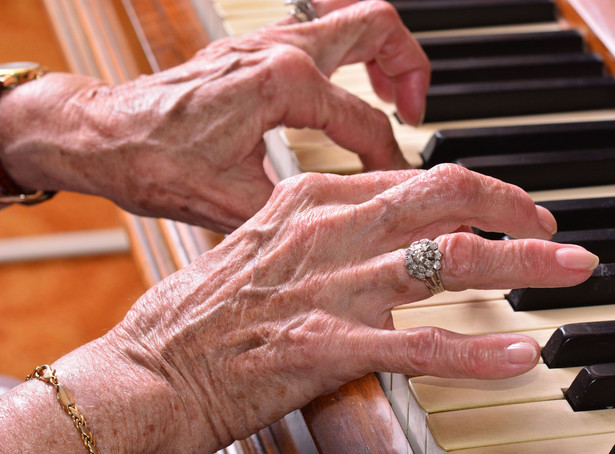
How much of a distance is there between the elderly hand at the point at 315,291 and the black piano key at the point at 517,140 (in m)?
0.23

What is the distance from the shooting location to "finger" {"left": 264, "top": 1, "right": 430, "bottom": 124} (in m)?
1.24

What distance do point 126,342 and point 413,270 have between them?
0.32m

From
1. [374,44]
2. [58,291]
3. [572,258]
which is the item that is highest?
[374,44]

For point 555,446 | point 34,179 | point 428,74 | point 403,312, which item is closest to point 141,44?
point 34,179

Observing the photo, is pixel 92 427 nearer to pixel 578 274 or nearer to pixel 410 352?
pixel 410 352

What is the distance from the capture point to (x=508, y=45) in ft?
4.53

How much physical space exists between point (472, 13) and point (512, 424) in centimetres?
84

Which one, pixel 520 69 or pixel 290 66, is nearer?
pixel 290 66

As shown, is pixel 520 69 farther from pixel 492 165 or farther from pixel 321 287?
pixel 321 287

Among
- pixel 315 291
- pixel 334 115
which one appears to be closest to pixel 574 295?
pixel 315 291

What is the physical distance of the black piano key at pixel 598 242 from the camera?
96 cm

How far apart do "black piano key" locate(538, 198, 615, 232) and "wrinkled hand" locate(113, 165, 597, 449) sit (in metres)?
0.10

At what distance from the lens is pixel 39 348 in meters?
2.64

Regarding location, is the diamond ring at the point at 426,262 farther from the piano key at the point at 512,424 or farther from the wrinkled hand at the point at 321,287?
the piano key at the point at 512,424
